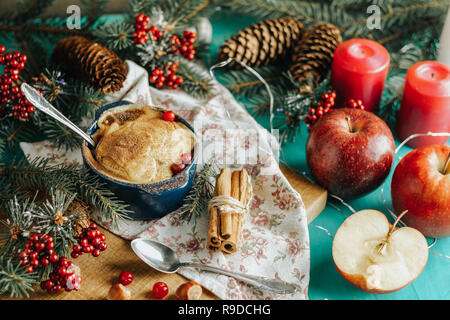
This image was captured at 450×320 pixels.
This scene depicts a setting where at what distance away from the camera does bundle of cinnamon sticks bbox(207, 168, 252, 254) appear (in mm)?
1057

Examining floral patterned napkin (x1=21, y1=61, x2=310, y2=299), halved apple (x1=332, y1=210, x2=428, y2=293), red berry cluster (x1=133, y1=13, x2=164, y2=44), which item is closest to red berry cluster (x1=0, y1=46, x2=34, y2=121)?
floral patterned napkin (x1=21, y1=61, x2=310, y2=299)

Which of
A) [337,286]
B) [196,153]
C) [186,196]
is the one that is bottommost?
[337,286]

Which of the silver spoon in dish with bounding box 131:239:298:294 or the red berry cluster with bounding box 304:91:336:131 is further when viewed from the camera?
the red berry cluster with bounding box 304:91:336:131

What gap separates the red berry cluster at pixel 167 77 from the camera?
1.46 metres

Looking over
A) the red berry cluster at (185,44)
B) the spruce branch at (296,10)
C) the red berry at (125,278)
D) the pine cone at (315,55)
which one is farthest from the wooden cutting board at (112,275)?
the spruce branch at (296,10)

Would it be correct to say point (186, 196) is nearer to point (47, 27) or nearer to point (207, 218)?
point (207, 218)

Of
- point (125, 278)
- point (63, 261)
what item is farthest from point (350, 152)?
point (63, 261)

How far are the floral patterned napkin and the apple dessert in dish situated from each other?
0.48ft

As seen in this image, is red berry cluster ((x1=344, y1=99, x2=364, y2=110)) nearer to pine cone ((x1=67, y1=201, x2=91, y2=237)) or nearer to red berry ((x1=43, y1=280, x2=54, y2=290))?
pine cone ((x1=67, y1=201, x2=91, y2=237))

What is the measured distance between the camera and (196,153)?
1128mm

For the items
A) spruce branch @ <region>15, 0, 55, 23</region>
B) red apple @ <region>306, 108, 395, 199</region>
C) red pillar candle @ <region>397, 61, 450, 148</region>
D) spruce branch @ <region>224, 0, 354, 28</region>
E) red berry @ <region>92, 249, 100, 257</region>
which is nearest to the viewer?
red berry @ <region>92, 249, 100, 257</region>

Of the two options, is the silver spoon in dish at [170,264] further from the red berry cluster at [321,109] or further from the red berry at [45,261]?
the red berry cluster at [321,109]

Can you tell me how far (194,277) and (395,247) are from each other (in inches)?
18.2

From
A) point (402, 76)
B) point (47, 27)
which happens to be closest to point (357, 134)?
point (402, 76)
